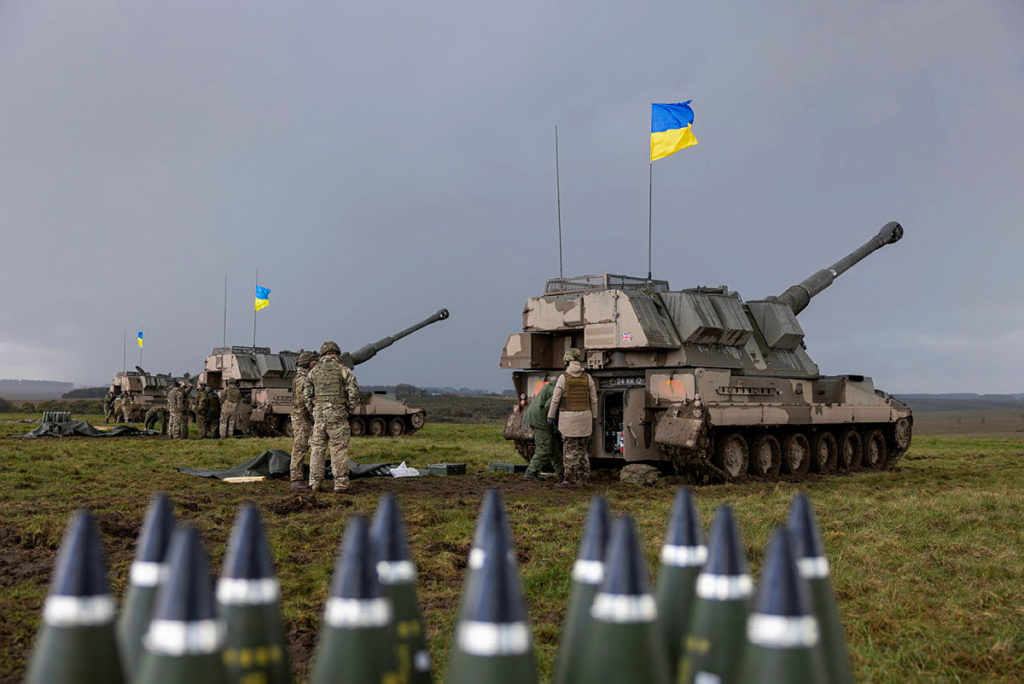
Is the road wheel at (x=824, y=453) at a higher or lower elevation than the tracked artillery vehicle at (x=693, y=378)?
lower

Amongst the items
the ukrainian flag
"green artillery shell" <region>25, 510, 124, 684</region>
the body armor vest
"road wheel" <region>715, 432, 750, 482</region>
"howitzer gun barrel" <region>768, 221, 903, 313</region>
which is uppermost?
the ukrainian flag

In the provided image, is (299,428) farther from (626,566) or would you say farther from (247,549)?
(626,566)

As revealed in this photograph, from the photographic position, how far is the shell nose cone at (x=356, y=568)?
2.10m

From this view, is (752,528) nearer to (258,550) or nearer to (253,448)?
(258,550)

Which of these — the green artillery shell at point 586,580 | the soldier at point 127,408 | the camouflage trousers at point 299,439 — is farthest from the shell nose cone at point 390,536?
the soldier at point 127,408

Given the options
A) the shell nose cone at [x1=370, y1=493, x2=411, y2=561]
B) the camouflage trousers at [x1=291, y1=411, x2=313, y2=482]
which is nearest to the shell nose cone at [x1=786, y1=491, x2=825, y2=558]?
the shell nose cone at [x1=370, y1=493, x2=411, y2=561]

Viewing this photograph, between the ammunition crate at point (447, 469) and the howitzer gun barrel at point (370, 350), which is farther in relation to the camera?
the howitzer gun barrel at point (370, 350)

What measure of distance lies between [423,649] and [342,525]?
5466 millimetres

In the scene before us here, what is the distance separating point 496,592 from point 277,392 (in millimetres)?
22322

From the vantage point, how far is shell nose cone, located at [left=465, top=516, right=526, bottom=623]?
2.08 meters

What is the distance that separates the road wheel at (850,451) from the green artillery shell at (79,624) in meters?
14.2

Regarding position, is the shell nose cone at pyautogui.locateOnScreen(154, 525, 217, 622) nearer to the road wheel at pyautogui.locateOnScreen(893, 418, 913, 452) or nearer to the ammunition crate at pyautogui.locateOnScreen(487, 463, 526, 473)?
the ammunition crate at pyautogui.locateOnScreen(487, 463, 526, 473)

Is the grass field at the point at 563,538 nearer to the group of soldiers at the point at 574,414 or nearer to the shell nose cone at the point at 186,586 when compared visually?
the group of soldiers at the point at 574,414

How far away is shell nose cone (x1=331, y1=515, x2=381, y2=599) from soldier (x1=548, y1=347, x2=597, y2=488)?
906cm
